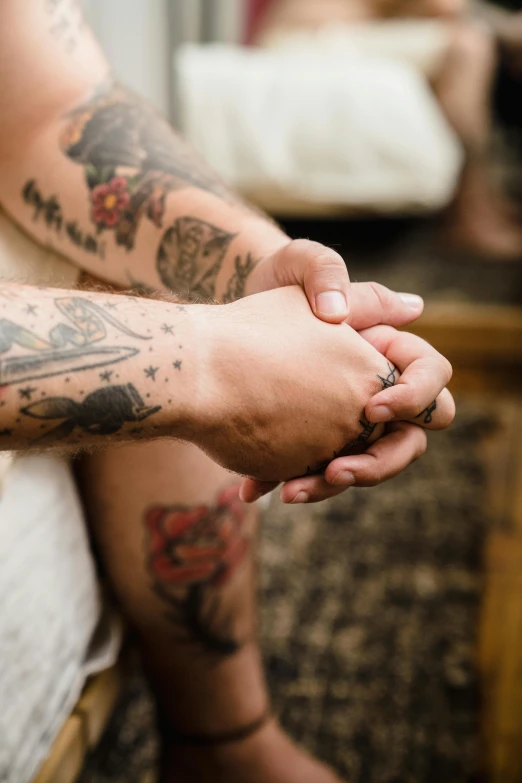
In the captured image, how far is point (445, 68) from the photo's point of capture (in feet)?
5.55

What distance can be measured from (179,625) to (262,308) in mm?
356

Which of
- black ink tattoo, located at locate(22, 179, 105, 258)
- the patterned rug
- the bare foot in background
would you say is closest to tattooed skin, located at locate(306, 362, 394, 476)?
black ink tattoo, located at locate(22, 179, 105, 258)

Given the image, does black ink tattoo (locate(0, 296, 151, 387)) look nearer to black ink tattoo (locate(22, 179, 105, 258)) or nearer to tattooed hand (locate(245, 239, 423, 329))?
tattooed hand (locate(245, 239, 423, 329))

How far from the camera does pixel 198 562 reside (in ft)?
2.18

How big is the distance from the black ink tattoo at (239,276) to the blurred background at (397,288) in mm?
425

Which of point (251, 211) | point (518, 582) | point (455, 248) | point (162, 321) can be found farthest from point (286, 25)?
point (162, 321)

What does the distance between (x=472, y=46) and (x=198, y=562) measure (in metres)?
1.58

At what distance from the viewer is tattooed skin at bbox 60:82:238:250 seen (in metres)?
0.66

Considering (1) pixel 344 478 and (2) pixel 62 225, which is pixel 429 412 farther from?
(2) pixel 62 225

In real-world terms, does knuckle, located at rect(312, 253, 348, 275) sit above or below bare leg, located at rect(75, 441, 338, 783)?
above

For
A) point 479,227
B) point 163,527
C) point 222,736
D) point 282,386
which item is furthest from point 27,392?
point 479,227

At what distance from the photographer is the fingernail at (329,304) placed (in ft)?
1.62

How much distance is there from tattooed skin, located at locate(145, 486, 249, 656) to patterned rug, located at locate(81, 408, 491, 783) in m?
0.31

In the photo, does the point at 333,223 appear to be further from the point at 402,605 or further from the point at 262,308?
the point at 262,308
